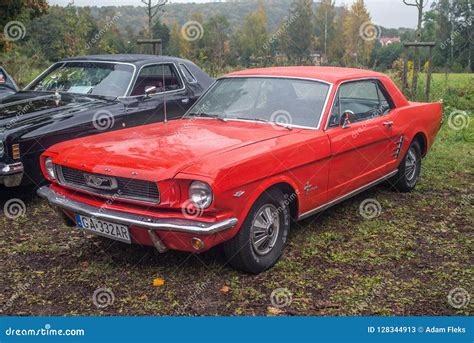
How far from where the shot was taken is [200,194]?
3.36m

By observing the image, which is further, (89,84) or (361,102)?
(89,84)

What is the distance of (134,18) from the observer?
A: 55.2 m

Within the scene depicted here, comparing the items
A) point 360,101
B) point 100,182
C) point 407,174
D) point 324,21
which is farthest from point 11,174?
point 324,21

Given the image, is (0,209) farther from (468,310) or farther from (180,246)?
(468,310)

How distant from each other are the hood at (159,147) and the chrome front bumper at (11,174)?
3.64ft

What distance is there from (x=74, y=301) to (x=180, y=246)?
2.77 ft

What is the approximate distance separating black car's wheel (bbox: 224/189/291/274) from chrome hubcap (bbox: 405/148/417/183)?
2.59 metres

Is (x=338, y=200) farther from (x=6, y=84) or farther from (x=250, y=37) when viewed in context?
(x=250, y=37)

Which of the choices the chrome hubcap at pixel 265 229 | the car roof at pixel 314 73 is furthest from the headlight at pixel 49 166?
the car roof at pixel 314 73

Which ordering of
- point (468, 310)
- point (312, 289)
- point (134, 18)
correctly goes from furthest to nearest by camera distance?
1. point (134, 18)
2. point (312, 289)
3. point (468, 310)

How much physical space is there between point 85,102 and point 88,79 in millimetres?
660

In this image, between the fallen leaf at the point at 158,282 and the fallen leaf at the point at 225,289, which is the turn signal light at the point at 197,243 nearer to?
the fallen leaf at the point at 225,289

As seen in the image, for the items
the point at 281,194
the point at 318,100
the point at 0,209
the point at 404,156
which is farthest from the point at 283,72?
the point at 0,209

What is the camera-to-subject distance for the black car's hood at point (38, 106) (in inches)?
211
